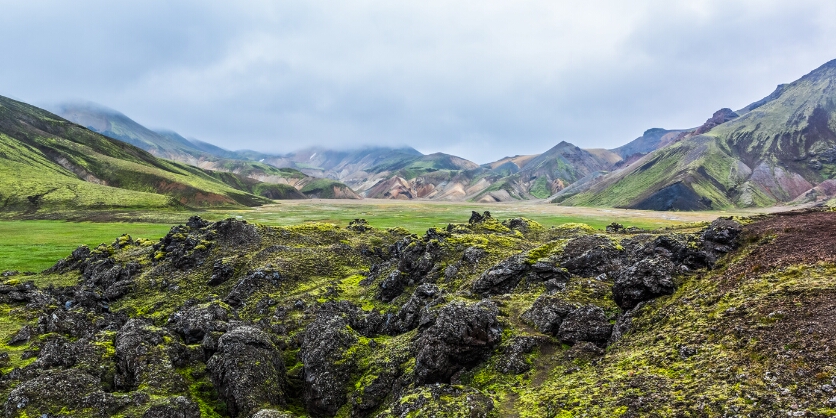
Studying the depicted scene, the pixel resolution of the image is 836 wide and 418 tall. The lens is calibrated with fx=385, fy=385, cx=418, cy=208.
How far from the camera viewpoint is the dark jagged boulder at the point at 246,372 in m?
17.2

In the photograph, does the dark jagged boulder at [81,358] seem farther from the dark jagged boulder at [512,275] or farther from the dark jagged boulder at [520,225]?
the dark jagged boulder at [520,225]

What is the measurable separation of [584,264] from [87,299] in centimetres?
3678

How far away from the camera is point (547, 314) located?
19312mm

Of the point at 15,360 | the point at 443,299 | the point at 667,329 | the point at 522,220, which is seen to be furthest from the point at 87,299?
the point at 522,220

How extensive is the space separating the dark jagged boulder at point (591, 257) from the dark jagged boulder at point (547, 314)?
597 centimetres

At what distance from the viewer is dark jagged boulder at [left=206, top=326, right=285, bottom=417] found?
1717 centimetres

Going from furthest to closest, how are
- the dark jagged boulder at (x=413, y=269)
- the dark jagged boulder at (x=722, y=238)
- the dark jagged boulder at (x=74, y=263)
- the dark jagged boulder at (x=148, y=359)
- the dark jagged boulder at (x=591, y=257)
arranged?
the dark jagged boulder at (x=74, y=263) → the dark jagged boulder at (x=413, y=269) → the dark jagged boulder at (x=591, y=257) → the dark jagged boulder at (x=722, y=238) → the dark jagged boulder at (x=148, y=359)

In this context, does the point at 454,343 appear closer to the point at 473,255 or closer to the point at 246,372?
the point at 246,372

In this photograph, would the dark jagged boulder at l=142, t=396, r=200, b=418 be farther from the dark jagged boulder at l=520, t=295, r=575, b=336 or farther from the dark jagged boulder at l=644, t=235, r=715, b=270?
the dark jagged boulder at l=644, t=235, r=715, b=270

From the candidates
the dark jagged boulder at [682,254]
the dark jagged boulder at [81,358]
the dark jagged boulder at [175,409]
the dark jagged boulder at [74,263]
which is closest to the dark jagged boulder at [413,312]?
the dark jagged boulder at [175,409]

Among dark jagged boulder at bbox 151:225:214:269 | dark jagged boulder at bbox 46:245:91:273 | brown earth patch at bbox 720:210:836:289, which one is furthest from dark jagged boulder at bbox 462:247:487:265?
dark jagged boulder at bbox 46:245:91:273

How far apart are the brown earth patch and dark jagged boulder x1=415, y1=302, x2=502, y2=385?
10.1 metres

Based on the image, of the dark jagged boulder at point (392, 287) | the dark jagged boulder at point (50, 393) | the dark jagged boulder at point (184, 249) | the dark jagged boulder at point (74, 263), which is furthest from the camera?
the dark jagged boulder at point (74, 263)

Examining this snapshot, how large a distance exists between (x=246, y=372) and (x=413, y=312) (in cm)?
982
